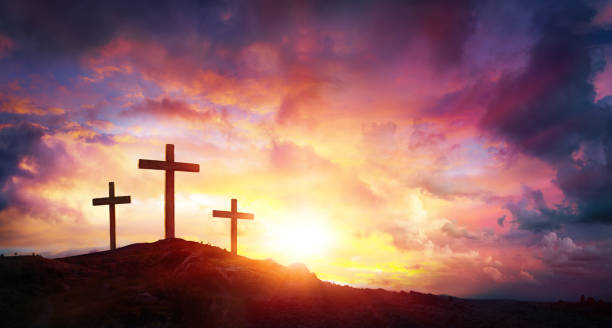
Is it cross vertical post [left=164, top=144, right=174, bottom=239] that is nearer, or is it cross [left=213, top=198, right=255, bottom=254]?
cross vertical post [left=164, top=144, right=174, bottom=239]

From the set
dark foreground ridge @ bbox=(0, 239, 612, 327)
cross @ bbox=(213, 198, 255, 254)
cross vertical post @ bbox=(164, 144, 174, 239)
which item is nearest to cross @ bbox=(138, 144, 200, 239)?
cross vertical post @ bbox=(164, 144, 174, 239)

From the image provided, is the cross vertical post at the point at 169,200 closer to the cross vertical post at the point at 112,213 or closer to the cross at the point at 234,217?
the cross at the point at 234,217

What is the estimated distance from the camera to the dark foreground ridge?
1328cm

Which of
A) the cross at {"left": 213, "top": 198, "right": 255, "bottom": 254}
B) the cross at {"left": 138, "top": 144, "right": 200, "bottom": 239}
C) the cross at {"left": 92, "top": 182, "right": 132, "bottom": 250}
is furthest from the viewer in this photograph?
the cross at {"left": 92, "top": 182, "right": 132, "bottom": 250}

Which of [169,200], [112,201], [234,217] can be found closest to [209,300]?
[169,200]

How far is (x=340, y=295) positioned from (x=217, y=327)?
20.5ft

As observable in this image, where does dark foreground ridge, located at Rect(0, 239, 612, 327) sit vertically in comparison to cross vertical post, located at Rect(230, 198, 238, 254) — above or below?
below

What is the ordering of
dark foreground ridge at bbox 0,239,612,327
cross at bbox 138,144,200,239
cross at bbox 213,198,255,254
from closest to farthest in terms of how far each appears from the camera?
dark foreground ridge at bbox 0,239,612,327, cross at bbox 138,144,200,239, cross at bbox 213,198,255,254

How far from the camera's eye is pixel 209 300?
1477 centimetres

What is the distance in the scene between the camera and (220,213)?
2972 cm

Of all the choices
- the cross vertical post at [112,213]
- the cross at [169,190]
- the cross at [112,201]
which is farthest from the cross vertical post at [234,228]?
the cross vertical post at [112,213]

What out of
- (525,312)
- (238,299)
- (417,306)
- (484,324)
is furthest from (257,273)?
(525,312)

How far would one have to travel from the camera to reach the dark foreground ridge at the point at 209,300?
13.3 m

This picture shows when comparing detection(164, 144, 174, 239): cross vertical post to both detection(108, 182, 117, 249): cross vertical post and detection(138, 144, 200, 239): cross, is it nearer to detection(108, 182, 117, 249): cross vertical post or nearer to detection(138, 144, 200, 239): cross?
detection(138, 144, 200, 239): cross
